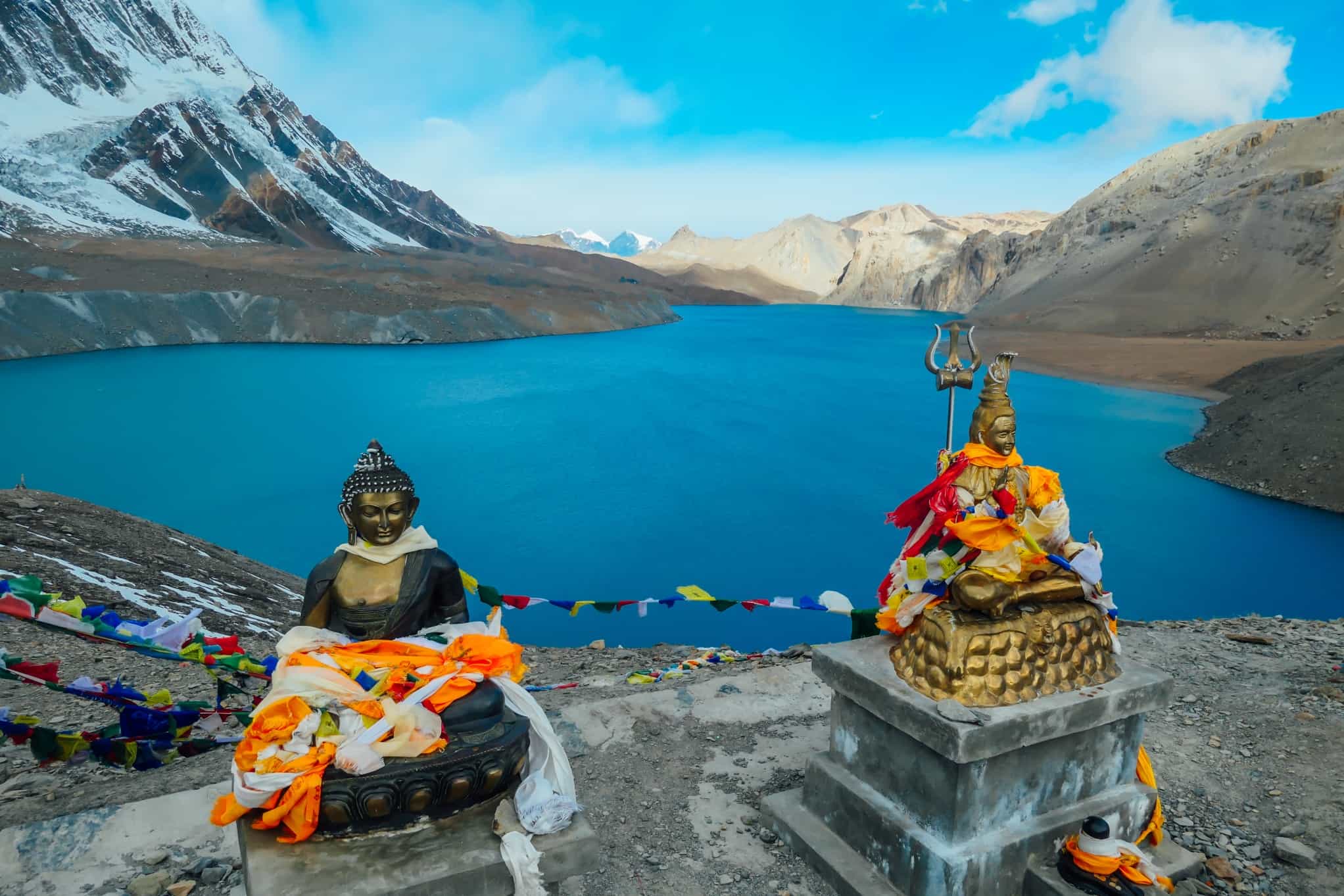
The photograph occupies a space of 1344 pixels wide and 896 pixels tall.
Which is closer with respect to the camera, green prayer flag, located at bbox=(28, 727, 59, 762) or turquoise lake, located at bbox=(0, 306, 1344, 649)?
green prayer flag, located at bbox=(28, 727, 59, 762)

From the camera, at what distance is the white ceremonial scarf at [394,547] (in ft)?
13.6

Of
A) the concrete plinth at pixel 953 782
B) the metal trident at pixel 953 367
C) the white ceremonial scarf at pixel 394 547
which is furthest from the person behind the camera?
the metal trident at pixel 953 367

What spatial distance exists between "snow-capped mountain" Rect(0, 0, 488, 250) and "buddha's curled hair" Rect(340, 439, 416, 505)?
6767cm

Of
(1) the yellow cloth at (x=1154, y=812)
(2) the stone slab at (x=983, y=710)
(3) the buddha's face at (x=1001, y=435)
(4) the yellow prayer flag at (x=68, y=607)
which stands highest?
(3) the buddha's face at (x=1001, y=435)

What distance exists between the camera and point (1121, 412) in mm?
31609

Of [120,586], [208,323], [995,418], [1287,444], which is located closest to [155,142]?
[208,323]

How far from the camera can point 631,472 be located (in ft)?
77.3

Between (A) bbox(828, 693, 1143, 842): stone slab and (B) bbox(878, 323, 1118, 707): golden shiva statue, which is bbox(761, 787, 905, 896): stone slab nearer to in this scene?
(A) bbox(828, 693, 1143, 842): stone slab

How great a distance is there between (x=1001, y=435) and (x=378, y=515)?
340 cm

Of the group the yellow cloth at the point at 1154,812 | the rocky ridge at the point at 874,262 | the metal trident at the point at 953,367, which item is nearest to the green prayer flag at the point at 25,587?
the metal trident at the point at 953,367

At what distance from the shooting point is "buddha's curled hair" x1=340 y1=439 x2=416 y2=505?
412cm

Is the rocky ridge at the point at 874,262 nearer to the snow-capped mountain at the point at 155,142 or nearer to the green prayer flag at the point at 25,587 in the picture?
the snow-capped mountain at the point at 155,142

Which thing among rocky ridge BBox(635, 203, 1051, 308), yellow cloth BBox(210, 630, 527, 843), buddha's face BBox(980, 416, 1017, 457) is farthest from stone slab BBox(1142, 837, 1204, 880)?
rocky ridge BBox(635, 203, 1051, 308)

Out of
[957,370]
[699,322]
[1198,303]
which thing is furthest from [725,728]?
[699,322]
